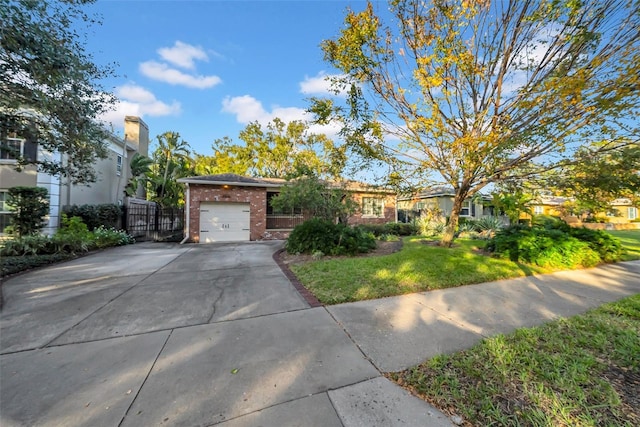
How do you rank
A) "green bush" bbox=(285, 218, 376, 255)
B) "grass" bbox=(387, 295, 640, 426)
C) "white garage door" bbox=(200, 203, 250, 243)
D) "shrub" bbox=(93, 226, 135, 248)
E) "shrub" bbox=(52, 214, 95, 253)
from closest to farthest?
1. "grass" bbox=(387, 295, 640, 426)
2. "shrub" bbox=(52, 214, 95, 253)
3. "green bush" bbox=(285, 218, 376, 255)
4. "shrub" bbox=(93, 226, 135, 248)
5. "white garage door" bbox=(200, 203, 250, 243)

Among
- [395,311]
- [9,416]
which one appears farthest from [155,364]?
[395,311]

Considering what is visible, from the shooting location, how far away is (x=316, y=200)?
30.9 ft

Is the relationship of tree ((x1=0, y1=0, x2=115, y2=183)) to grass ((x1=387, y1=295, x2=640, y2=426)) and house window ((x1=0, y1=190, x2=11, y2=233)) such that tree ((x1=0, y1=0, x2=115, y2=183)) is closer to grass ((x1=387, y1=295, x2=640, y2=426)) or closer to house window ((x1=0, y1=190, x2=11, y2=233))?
house window ((x1=0, y1=190, x2=11, y2=233))

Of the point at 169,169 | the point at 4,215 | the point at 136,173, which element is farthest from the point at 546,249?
the point at 136,173

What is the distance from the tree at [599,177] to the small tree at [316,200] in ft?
20.3

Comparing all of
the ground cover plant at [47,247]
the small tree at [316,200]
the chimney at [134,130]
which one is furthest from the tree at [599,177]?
the chimney at [134,130]

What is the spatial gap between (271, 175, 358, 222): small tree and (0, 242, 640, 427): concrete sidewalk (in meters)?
4.26

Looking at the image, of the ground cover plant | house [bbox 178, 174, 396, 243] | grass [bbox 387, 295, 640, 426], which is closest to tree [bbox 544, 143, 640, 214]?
grass [bbox 387, 295, 640, 426]

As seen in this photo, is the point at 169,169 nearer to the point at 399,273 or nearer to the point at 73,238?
the point at 73,238

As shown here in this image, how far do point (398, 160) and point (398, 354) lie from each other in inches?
256

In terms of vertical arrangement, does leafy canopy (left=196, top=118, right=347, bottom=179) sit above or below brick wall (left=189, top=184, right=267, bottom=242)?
above

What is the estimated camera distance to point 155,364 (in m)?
2.48

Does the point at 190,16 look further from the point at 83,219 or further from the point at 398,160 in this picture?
the point at 83,219

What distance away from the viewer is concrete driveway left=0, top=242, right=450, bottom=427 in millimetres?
1881
